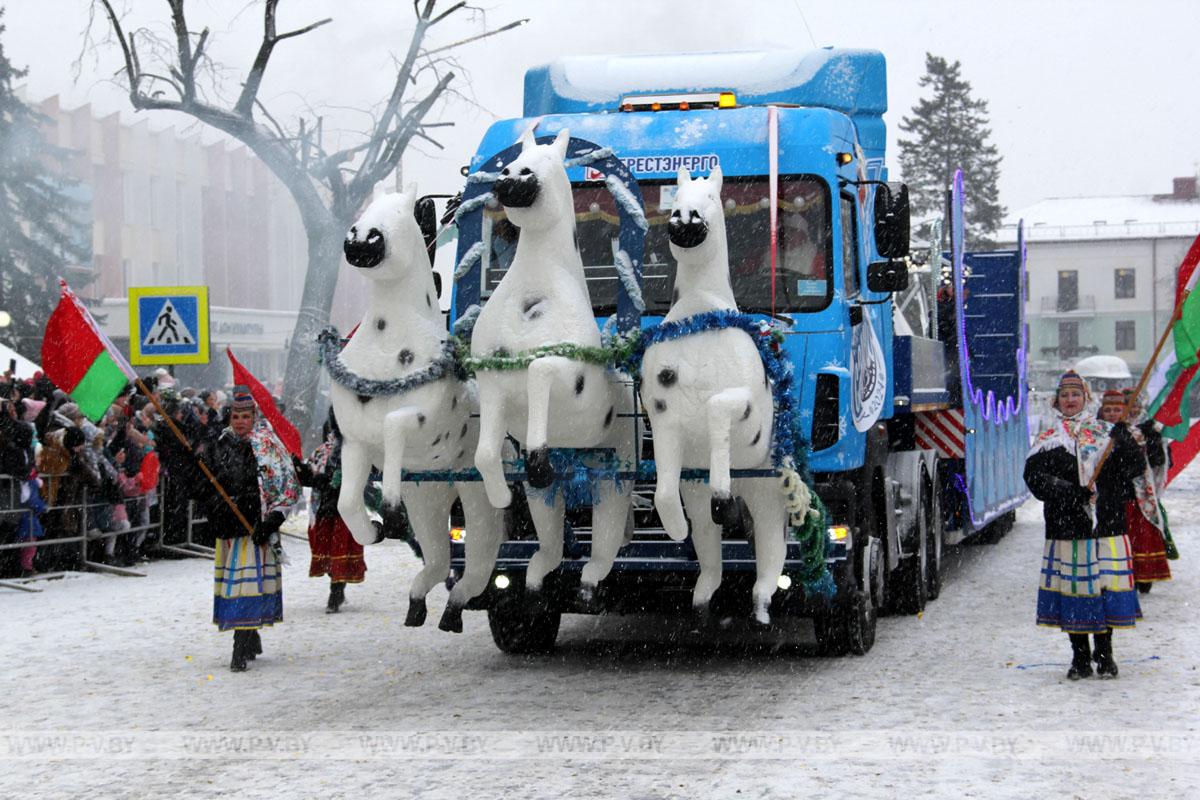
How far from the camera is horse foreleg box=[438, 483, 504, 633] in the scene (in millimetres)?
8344

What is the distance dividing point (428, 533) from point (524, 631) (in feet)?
9.06

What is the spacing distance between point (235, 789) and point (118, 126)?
36728mm

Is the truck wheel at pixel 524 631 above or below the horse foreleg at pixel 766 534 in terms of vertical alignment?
below

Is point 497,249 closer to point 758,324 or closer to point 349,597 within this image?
→ point 758,324

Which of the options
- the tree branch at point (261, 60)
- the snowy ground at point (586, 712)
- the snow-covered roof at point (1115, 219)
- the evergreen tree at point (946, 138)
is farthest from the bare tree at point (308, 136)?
the snow-covered roof at point (1115, 219)

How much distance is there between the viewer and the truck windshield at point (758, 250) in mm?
9586

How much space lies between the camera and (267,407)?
11180mm

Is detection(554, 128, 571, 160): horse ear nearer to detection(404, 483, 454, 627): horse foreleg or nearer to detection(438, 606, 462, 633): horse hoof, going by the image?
detection(404, 483, 454, 627): horse foreleg

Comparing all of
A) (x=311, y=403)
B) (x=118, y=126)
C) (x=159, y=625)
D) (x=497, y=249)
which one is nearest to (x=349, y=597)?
(x=159, y=625)

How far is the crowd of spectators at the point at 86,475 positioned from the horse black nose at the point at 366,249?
6282mm

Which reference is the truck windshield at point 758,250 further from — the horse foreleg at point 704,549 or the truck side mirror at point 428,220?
the horse foreleg at point 704,549

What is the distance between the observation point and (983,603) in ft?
44.5

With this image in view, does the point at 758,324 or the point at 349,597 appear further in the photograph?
the point at 349,597

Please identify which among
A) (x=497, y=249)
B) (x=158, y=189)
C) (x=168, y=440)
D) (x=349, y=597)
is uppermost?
(x=158, y=189)
